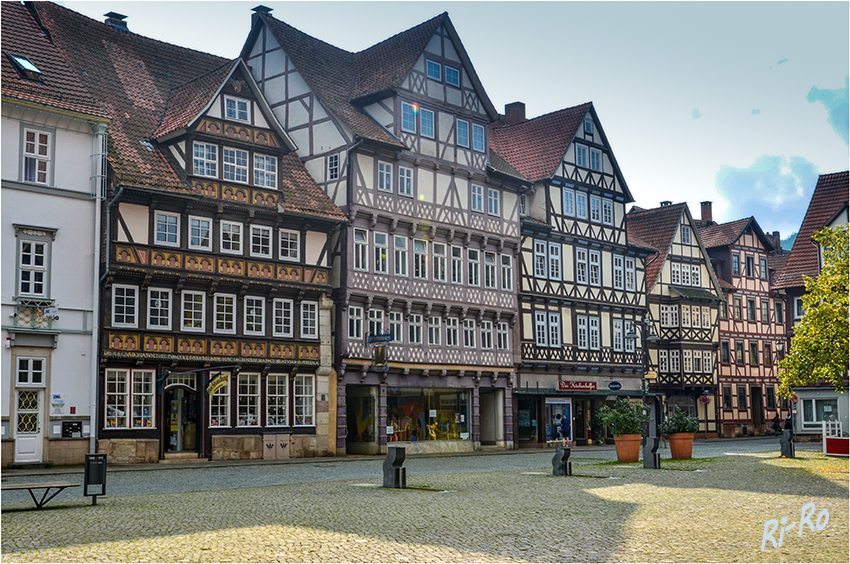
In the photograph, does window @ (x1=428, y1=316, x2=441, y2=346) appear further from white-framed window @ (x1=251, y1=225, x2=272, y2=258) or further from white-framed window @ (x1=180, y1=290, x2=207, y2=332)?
white-framed window @ (x1=180, y1=290, x2=207, y2=332)

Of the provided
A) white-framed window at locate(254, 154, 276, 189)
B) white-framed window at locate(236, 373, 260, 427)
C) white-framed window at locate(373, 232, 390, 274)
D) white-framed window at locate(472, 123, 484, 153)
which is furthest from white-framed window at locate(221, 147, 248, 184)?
white-framed window at locate(472, 123, 484, 153)

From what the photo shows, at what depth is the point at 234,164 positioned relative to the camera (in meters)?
37.3

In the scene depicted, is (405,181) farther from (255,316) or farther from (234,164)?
(255,316)

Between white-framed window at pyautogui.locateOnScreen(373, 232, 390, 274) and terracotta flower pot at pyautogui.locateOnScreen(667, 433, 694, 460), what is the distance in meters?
15.0

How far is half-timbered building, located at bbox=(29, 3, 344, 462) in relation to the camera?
3372cm

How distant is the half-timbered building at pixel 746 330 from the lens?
2603 inches

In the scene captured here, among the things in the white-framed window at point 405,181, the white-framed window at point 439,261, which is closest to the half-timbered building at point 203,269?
the white-framed window at point 405,181

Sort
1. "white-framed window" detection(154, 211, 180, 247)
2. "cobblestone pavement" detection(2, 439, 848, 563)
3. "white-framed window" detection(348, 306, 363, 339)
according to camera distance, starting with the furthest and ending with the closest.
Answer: "white-framed window" detection(348, 306, 363, 339) → "white-framed window" detection(154, 211, 180, 247) → "cobblestone pavement" detection(2, 439, 848, 563)

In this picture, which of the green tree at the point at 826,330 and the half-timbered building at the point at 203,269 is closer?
the green tree at the point at 826,330

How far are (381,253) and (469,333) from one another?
6.31m

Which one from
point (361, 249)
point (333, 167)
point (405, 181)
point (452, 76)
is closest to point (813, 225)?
point (452, 76)

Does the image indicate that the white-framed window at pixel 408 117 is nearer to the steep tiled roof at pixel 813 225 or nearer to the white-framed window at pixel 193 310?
the white-framed window at pixel 193 310

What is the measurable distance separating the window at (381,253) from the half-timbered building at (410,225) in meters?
0.06

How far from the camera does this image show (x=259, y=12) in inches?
1756
